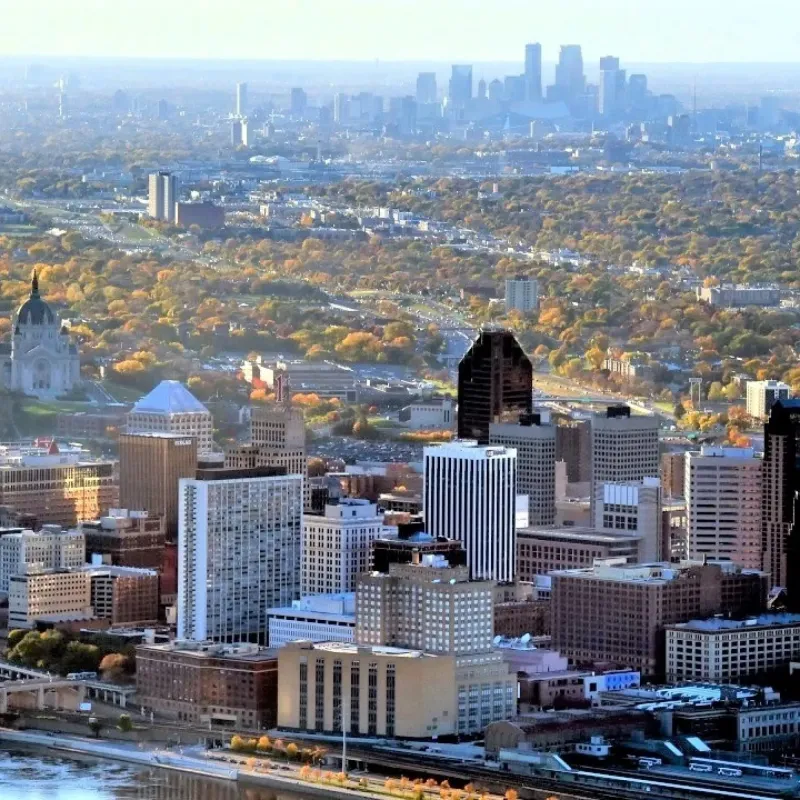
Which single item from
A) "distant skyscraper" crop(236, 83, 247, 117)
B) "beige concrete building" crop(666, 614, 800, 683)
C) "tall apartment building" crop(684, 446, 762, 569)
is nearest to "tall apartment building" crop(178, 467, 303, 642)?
"beige concrete building" crop(666, 614, 800, 683)

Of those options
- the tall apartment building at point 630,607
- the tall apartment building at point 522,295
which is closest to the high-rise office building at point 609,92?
the tall apartment building at point 522,295

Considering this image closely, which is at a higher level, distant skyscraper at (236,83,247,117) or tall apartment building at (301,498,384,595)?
distant skyscraper at (236,83,247,117)

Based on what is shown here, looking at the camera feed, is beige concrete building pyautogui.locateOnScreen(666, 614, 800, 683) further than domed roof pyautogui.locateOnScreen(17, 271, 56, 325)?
No

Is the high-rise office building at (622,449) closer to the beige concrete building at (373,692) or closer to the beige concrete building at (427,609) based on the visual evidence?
the beige concrete building at (427,609)

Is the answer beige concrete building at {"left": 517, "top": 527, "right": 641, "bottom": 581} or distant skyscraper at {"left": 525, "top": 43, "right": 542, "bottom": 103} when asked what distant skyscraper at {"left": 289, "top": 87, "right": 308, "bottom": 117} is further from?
beige concrete building at {"left": 517, "top": 527, "right": 641, "bottom": 581}

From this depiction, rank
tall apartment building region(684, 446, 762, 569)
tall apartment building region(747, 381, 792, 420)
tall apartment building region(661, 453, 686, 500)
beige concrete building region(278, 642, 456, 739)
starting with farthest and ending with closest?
tall apartment building region(747, 381, 792, 420) → tall apartment building region(661, 453, 686, 500) → tall apartment building region(684, 446, 762, 569) → beige concrete building region(278, 642, 456, 739)

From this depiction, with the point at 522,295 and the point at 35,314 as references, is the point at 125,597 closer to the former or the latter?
the point at 35,314

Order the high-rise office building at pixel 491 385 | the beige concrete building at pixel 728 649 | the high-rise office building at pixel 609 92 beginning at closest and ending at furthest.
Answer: the beige concrete building at pixel 728 649
the high-rise office building at pixel 491 385
the high-rise office building at pixel 609 92

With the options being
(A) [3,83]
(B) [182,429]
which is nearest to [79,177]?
(A) [3,83]
